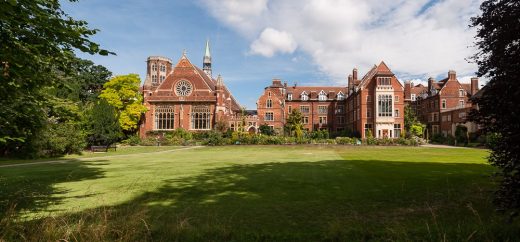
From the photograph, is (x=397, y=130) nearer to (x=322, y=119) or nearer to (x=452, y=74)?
(x=452, y=74)

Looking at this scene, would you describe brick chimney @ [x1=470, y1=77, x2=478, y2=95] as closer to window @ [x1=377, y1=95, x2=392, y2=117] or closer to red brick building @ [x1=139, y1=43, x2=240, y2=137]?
window @ [x1=377, y1=95, x2=392, y2=117]

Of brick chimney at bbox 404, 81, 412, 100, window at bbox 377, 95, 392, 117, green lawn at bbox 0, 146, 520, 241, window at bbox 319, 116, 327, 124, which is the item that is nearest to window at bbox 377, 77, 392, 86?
window at bbox 377, 95, 392, 117

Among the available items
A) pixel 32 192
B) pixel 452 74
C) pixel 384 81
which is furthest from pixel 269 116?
pixel 32 192

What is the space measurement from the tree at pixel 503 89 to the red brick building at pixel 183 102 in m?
53.7

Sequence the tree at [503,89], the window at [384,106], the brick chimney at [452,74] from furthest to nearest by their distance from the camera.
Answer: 1. the brick chimney at [452,74]
2. the window at [384,106]
3. the tree at [503,89]

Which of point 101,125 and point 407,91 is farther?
point 407,91

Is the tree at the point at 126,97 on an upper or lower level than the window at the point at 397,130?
upper

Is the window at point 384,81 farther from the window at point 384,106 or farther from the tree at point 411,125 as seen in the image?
the tree at point 411,125

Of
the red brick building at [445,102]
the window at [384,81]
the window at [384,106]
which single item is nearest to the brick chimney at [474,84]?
the red brick building at [445,102]

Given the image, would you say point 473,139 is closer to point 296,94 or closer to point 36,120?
point 296,94

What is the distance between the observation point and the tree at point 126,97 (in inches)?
2209

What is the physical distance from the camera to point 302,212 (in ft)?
25.2

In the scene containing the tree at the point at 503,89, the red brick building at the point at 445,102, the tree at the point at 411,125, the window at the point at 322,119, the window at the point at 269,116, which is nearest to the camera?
the tree at the point at 503,89

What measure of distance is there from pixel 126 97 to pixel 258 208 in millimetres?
54981
